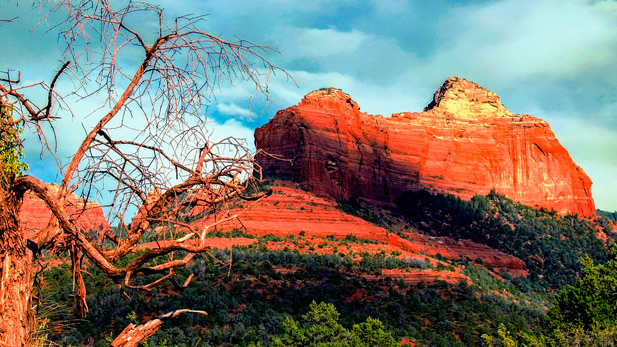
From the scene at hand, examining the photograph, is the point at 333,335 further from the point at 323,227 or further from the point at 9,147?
the point at 323,227

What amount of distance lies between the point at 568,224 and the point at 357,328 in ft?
244

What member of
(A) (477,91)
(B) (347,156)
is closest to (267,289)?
(B) (347,156)

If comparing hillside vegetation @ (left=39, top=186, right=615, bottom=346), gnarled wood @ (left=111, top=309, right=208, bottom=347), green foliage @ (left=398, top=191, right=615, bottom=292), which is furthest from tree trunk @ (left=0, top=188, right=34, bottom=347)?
green foliage @ (left=398, top=191, right=615, bottom=292)

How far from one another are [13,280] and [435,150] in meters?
96.6

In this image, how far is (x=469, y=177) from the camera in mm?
95875

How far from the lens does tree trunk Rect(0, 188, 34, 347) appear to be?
410 cm

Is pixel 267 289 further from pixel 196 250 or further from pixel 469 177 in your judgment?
pixel 469 177

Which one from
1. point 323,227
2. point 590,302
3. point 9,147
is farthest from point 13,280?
point 323,227

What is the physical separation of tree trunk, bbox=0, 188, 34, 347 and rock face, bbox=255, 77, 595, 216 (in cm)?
7611

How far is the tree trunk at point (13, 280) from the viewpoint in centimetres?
410

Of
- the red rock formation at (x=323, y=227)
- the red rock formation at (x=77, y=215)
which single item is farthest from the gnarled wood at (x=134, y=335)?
the red rock formation at (x=323, y=227)

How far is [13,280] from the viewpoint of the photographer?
13.8 ft

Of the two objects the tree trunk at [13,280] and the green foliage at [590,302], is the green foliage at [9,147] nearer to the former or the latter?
the tree trunk at [13,280]

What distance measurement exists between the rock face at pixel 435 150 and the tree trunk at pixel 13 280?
250 ft
